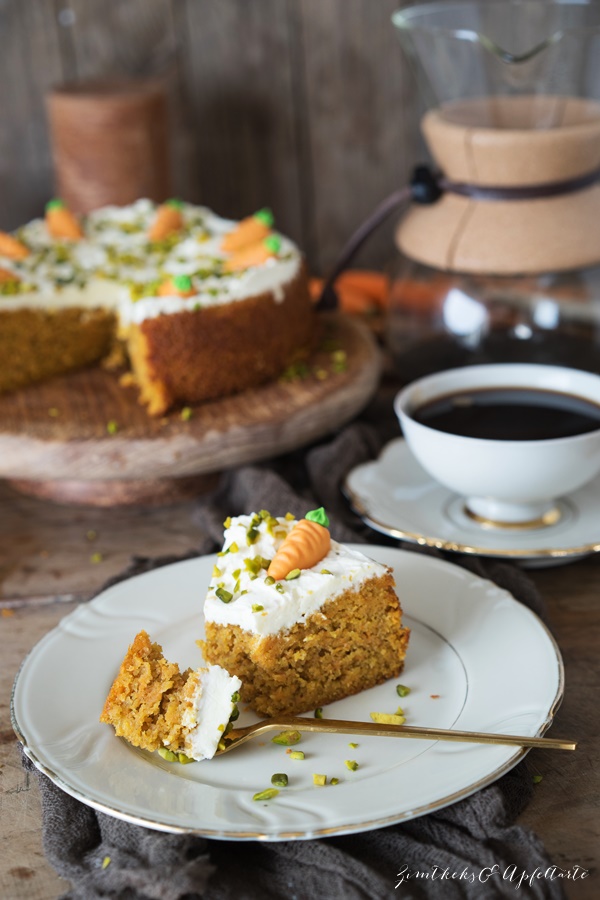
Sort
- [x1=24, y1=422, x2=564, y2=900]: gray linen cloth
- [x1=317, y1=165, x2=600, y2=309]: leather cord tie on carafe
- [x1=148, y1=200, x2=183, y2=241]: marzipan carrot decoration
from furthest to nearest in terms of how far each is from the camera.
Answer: [x1=148, y1=200, x2=183, y2=241]: marzipan carrot decoration → [x1=317, y1=165, x2=600, y2=309]: leather cord tie on carafe → [x1=24, y1=422, x2=564, y2=900]: gray linen cloth

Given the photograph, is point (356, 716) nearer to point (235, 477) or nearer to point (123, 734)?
point (123, 734)

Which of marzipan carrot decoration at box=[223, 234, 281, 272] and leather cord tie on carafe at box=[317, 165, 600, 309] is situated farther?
marzipan carrot decoration at box=[223, 234, 281, 272]

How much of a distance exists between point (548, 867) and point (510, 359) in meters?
1.18

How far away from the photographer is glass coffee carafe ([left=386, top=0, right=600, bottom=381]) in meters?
1.90

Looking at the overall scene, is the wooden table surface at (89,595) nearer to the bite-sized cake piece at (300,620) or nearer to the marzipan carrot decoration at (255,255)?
the bite-sized cake piece at (300,620)

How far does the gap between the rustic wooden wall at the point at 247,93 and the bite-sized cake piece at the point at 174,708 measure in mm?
2091

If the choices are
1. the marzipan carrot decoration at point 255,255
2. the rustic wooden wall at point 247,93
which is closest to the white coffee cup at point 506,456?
the marzipan carrot decoration at point 255,255

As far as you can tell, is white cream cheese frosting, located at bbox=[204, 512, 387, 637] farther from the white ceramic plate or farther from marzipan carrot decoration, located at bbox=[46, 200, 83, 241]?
marzipan carrot decoration, located at bbox=[46, 200, 83, 241]

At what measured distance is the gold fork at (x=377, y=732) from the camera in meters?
1.10

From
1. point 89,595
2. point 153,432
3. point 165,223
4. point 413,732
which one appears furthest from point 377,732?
point 165,223

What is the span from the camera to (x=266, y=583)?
122cm

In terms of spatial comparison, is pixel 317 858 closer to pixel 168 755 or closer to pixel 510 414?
pixel 168 755

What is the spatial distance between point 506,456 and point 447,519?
18 cm

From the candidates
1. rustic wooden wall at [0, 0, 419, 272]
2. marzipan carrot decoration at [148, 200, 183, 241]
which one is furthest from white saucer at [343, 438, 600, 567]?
rustic wooden wall at [0, 0, 419, 272]
